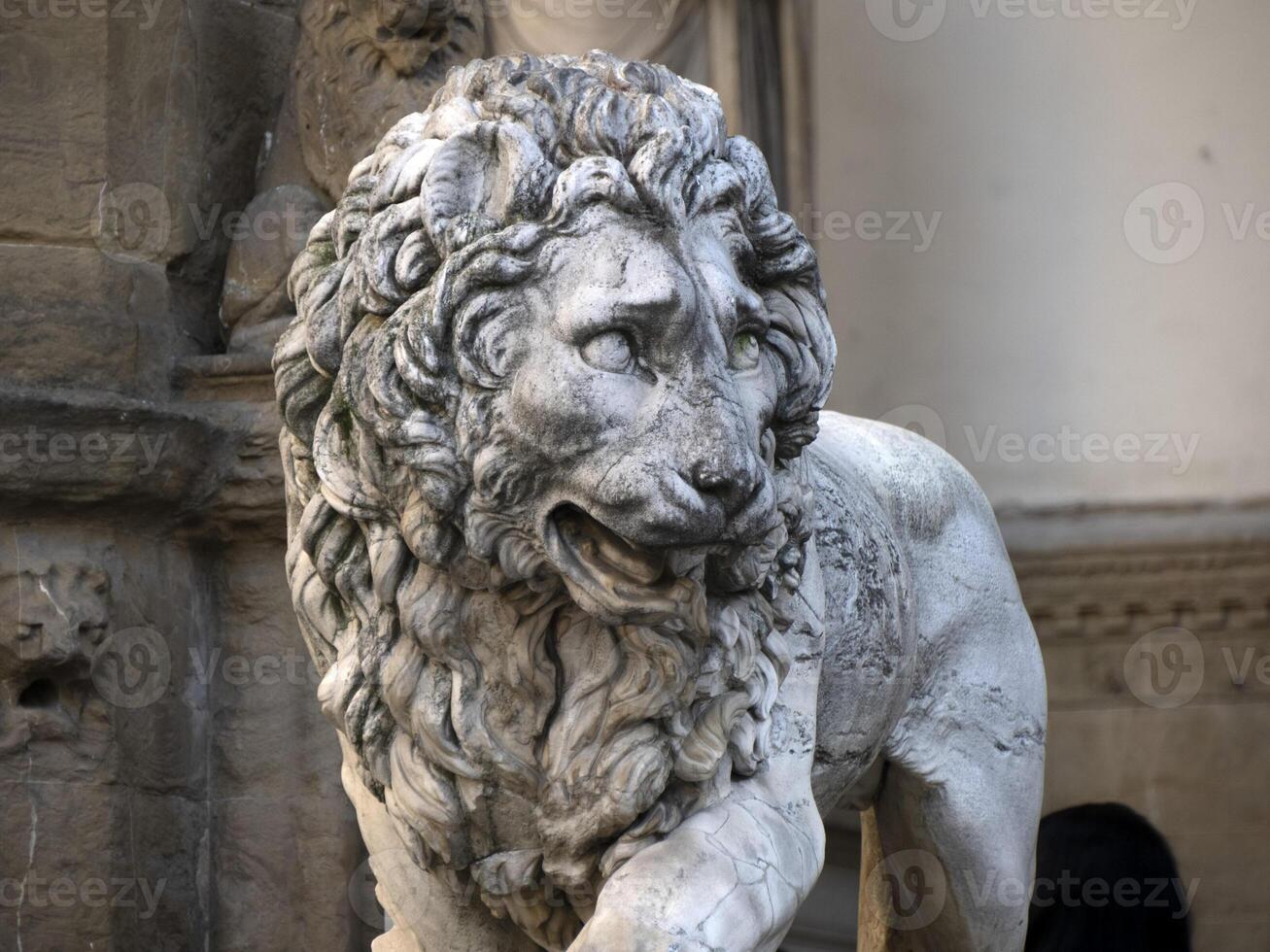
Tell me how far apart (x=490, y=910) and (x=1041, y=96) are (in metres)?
3.62

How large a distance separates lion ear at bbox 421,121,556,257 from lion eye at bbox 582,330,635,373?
0.16m

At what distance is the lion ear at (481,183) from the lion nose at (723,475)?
0.34 metres

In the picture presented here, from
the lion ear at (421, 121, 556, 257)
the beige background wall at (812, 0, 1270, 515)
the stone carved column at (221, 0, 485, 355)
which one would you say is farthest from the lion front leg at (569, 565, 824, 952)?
the beige background wall at (812, 0, 1270, 515)

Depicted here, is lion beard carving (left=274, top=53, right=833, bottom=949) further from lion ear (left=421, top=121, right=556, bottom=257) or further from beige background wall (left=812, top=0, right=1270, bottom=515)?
beige background wall (left=812, top=0, right=1270, bottom=515)

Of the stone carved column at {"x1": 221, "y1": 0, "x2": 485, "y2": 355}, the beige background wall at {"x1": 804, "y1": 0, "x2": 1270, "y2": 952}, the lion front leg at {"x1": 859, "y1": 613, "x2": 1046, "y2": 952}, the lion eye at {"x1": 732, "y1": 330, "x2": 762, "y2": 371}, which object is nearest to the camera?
the lion eye at {"x1": 732, "y1": 330, "x2": 762, "y2": 371}

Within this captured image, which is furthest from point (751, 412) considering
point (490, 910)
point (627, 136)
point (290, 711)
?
point (290, 711)

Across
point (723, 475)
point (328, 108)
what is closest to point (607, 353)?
point (723, 475)

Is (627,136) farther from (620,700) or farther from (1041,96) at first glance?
(1041,96)

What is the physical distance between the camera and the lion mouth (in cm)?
243

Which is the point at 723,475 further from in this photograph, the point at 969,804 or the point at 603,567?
the point at 969,804

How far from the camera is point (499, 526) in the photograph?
2.44 metres

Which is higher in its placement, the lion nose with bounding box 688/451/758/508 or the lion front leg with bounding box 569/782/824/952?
the lion nose with bounding box 688/451/758/508

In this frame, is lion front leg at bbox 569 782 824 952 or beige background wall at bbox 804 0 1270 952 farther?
beige background wall at bbox 804 0 1270 952

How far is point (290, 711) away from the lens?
446 cm
